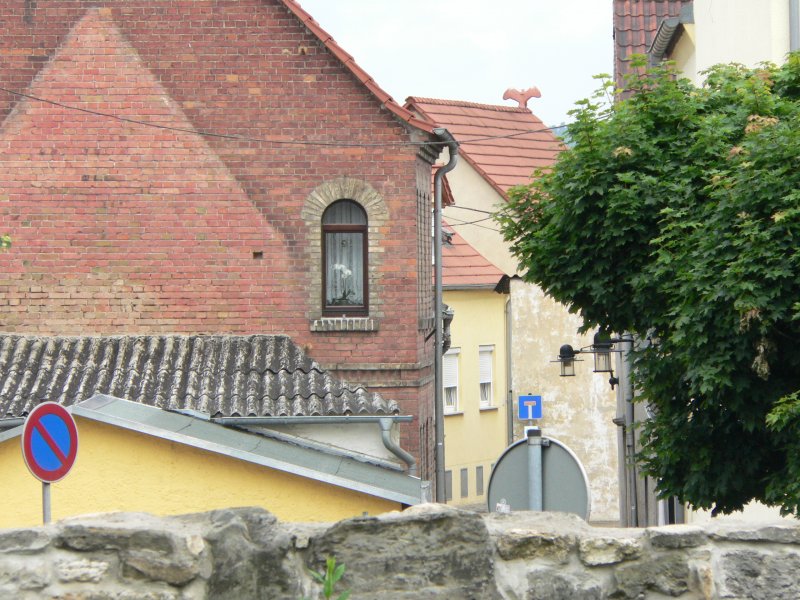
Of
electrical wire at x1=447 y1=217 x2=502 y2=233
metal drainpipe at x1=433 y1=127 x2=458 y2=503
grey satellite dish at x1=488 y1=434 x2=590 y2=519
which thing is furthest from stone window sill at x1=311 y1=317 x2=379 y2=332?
electrical wire at x1=447 y1=217 x2=502 y2=233

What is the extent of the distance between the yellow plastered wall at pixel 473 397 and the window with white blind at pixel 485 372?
0.13 meters

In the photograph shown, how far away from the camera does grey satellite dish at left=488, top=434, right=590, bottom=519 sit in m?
9.24

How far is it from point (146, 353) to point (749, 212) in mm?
8768

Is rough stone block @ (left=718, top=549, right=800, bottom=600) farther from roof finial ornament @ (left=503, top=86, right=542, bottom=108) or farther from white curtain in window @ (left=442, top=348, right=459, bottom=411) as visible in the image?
roof finial ornament @ (left=503, top=86, right=542, bottom=108)

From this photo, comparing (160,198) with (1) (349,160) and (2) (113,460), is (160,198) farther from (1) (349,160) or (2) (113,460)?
(2) (113,460)

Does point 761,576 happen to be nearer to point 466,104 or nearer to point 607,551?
point 607,551

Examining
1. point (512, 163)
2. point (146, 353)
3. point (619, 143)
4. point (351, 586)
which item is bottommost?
point (351, 586)

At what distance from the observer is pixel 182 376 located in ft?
50.4

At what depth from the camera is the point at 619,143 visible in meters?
11.4

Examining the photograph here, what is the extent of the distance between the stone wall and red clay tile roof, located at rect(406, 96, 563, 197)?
32.0 metres

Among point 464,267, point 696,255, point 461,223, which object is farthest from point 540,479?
point 461,223

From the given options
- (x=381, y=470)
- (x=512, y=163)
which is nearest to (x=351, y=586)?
(x=381, y=470)

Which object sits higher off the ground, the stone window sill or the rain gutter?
the stone window sill

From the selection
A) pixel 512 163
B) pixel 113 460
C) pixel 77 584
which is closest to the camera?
pixel 77 584
